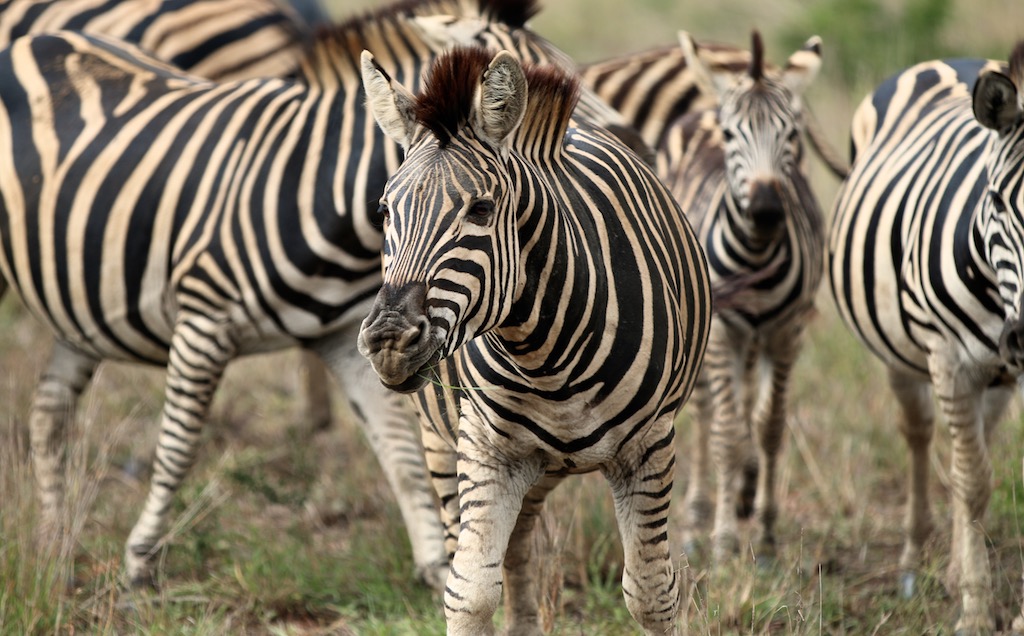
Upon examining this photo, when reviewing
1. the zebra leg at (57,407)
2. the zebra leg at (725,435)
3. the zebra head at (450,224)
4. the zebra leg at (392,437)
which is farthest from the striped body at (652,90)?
the zebra head at (450,224)

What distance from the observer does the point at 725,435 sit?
5.83 m

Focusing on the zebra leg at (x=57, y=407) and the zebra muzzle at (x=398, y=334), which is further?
the zebra leg at (x=57, y=407)

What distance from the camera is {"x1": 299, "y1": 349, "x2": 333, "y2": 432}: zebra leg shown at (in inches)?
298

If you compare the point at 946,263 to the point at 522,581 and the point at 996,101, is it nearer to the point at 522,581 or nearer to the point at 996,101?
the point at 996,101

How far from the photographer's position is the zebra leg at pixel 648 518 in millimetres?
3588

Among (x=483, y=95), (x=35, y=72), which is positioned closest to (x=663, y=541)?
(x=483, y=95)

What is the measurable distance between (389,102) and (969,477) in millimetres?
2808

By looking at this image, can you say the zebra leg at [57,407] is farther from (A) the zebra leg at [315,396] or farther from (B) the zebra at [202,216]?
(A) the zebra leg at [315,396]

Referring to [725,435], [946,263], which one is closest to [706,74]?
[725,435]

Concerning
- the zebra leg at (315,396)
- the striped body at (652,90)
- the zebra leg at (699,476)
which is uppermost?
the striped body at (652,90)

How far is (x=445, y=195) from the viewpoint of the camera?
Result: 2.97 meters

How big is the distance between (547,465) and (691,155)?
353cm

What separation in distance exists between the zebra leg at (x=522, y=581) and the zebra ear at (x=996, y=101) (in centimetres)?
198

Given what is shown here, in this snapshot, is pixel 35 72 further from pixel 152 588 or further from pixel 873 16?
pixel 873 16
